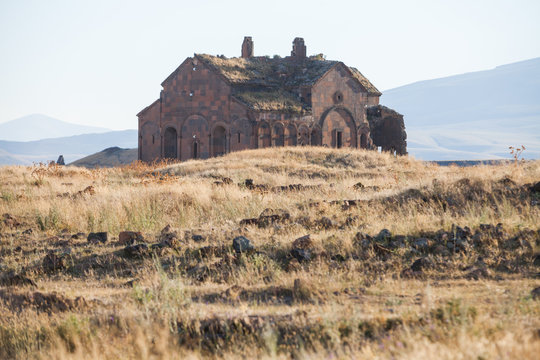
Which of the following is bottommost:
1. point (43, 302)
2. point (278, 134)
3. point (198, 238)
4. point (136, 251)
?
point (43, 302)

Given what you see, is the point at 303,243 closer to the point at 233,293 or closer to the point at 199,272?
the point at 199,272

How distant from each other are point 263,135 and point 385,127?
1182cm

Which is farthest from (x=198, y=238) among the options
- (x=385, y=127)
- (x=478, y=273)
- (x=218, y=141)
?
(x=385, y=127)

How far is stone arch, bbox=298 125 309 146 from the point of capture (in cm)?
3975

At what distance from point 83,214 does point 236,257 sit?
207 inches

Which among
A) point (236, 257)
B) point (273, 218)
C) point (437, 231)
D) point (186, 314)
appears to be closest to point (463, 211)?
point (437, 231)

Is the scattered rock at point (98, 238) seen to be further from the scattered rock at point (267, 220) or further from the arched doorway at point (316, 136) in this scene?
the arched doorway at point (316, 136)

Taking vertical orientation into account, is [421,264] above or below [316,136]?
below

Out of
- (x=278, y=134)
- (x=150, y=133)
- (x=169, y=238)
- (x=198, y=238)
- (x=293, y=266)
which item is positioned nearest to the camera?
(x=293, y=266)

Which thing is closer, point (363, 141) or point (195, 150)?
point (195, 150)

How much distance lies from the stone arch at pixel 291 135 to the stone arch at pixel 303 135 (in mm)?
392

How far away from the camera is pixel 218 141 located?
39812 millimetres

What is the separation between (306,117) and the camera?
40125 mm

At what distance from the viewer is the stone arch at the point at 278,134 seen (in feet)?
126
